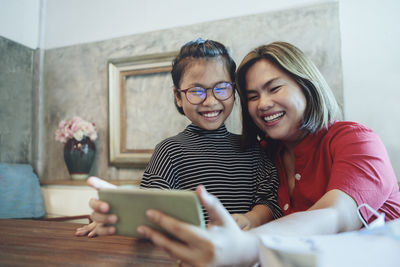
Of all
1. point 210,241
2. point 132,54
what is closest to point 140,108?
point 132,54

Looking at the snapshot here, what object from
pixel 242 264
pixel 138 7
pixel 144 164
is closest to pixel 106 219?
pixel 242 264

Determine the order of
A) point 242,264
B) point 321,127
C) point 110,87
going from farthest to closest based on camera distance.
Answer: point 110,87 → point 321,127 → point 242,264

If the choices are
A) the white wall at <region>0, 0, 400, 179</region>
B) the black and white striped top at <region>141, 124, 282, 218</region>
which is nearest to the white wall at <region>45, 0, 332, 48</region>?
the white wall at <region>0, 0, 400, 179</region>

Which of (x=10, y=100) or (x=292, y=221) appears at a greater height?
(x=10, y=100)

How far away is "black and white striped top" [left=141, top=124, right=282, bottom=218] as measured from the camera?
1.13 metres

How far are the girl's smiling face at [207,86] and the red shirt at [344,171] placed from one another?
0.35 meters

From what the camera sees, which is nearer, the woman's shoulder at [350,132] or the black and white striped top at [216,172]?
the woman's shoulder at [350,132]

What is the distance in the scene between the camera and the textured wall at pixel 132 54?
2041mm

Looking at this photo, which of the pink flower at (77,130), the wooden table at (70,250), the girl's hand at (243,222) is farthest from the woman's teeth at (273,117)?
the pink flower at (77,130)

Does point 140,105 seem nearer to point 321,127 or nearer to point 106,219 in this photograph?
point 321,127

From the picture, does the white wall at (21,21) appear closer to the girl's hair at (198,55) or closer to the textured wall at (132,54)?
the textured wall at (132,54)

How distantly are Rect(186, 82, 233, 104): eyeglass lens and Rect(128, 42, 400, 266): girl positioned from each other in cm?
10

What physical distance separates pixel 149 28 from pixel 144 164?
3.96 ft

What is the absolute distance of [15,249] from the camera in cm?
75
